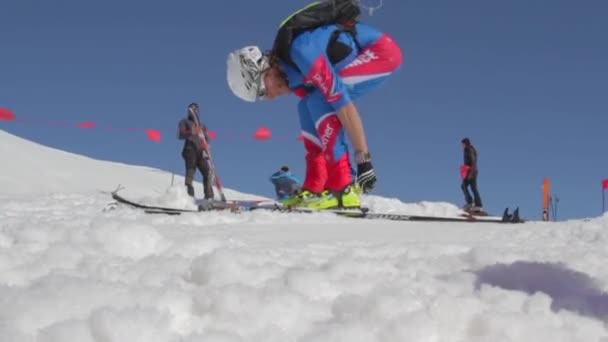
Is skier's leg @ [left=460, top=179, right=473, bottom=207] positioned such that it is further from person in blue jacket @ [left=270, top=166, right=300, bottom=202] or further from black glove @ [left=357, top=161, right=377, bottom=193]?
black glove @ [left=357, top=161, right=377, bottom=193]

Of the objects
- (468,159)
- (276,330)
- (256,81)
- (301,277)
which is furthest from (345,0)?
(468,159)

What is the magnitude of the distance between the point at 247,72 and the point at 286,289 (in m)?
3.29

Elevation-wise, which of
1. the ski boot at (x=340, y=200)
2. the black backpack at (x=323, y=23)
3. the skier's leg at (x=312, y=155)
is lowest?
the ski boot at (x=340, y=200)

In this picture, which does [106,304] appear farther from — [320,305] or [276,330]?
[320,305]

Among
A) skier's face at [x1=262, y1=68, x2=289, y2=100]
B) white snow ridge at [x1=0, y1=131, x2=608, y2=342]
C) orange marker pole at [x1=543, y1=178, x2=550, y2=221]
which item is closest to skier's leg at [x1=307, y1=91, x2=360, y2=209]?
skier's face at [x1=262, y1=68, x2=289, y2=100]

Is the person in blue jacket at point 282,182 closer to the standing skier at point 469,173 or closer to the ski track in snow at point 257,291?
the standing skier at point 469,173

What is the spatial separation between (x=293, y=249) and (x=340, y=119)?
2.37m

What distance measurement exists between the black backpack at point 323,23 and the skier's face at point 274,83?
0.42 feet

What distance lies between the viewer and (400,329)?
123cm

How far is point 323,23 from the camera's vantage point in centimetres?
437

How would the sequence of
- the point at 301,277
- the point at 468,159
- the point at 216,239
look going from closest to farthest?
the point at 301,277, the point at 216,239, the point at 468,159

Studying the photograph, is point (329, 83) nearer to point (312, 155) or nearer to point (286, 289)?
point (312, 155)

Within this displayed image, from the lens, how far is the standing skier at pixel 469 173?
13.1m

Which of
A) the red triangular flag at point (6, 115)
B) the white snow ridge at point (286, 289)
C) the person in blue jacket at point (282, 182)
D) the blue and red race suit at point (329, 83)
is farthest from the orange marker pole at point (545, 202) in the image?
the red triangular flag at point (6, 115)
